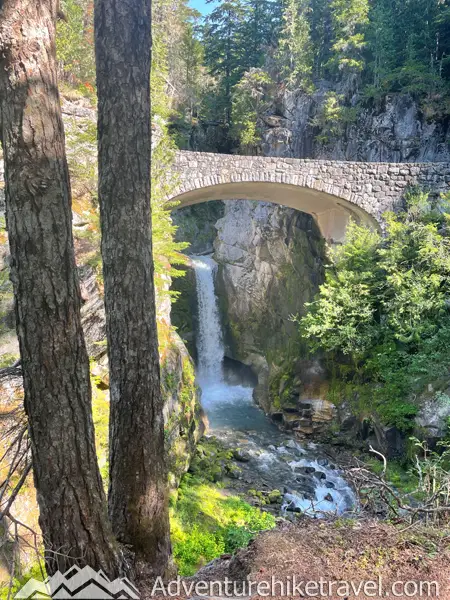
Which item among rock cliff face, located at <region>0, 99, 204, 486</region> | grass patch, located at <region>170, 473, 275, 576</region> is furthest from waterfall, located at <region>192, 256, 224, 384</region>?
grass patch, located at <region>170, 473, 275, 576</region>

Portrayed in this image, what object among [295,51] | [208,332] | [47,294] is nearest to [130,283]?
[47,294]

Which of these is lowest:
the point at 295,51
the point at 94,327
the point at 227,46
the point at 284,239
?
the point at 94,327

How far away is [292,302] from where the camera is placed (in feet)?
48.3

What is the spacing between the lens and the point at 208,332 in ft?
53.7

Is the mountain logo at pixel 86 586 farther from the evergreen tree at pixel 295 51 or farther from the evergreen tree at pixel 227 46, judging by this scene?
the evergreen tree at pixel 227 46

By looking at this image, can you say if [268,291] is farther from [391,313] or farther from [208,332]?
[391,313]

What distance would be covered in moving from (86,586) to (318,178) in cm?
1126

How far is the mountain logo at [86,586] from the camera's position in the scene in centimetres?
181

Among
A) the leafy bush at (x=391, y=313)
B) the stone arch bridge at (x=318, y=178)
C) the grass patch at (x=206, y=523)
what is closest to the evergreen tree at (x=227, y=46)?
the stone arch bridge at (x=318, y=178)

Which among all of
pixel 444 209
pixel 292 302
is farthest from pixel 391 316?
pixel 292 302

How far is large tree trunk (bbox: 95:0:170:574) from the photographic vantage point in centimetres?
246

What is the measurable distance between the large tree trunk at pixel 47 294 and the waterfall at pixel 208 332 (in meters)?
13.4

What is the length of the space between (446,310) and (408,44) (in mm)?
14027

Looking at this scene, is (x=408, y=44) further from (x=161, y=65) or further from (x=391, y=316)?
(x=391, y=316)
